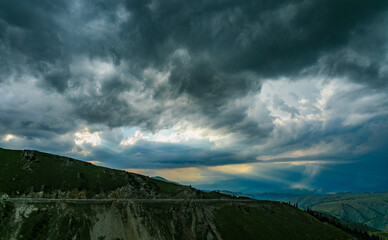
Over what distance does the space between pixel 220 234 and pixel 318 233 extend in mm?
83773

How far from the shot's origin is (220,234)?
538 ft

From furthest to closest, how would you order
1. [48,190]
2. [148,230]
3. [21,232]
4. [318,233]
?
[318,233] → [48,190] → [148,230] → [21,232]

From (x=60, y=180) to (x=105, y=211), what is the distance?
169ft

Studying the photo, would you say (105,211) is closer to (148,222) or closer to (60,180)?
(148,222)

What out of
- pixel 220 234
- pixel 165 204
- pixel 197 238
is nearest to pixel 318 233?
pixel 220 234

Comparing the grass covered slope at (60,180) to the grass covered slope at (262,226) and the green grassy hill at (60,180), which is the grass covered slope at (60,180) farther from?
the grass covered slope at (262,226)

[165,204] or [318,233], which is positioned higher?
[165,204]

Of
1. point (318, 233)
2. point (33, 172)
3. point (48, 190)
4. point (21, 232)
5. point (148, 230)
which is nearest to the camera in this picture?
point (21, 232)

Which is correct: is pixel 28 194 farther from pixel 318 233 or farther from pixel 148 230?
pixel 318 233

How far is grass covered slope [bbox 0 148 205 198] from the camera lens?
153000mm

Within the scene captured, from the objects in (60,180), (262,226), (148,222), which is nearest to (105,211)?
(148,222)

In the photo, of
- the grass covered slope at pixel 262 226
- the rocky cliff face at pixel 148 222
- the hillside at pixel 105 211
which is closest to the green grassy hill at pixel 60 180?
the hillside at pixel 105 211

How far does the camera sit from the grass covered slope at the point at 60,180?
502 feet

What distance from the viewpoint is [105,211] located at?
478ft
